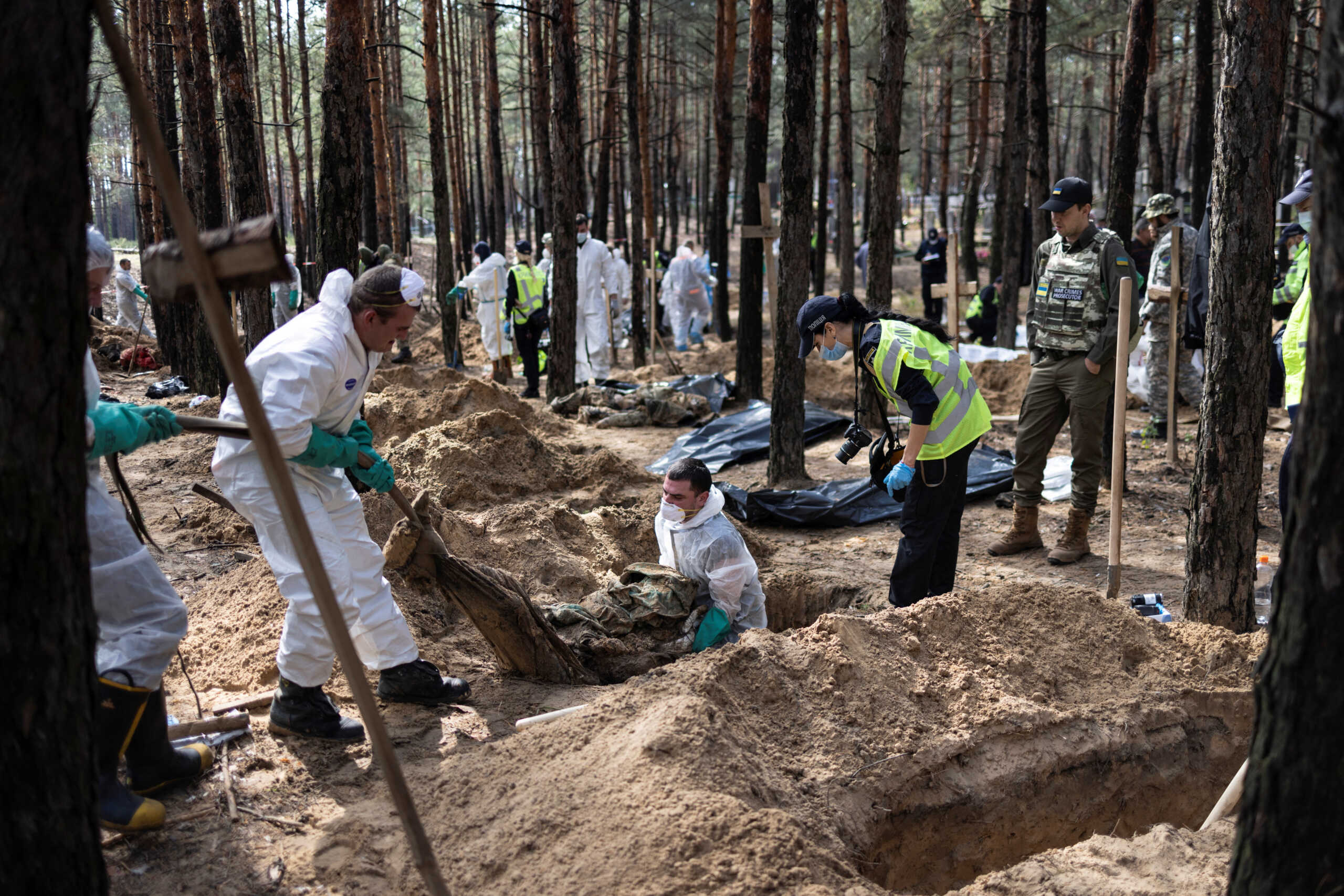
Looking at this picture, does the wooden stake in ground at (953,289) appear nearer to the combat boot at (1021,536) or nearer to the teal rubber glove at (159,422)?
the combat boot at (1021,536)

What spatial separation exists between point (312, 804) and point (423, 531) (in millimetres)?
1283

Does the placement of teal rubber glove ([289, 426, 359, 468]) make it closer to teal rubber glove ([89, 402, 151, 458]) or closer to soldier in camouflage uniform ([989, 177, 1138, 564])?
teal rubber glove ([89, 402, 151, 458])

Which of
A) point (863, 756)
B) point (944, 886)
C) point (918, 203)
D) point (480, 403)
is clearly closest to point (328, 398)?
point (863, 756)

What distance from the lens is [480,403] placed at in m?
10.3

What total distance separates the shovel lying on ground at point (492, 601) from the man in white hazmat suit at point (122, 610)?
1.27 m

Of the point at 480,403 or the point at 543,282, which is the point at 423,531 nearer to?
the point at 480,403

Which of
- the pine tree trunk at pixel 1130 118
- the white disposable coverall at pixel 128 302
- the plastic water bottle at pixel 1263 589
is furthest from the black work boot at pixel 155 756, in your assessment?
the white disposable coverall at pixel 128 302

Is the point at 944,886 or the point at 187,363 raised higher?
the point at 187,363

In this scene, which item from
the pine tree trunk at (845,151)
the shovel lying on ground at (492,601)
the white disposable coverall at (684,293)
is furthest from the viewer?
the white disposable coverall at (684,293)

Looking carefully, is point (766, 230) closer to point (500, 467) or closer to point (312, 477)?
point (500, 467)

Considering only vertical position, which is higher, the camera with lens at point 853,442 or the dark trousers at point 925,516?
the camera with lens at point 853,442

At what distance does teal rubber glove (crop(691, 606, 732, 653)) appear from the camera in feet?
15.5

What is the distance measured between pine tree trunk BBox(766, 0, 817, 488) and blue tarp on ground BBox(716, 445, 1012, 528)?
91 cm

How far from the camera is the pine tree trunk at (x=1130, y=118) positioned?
8.38 metres
